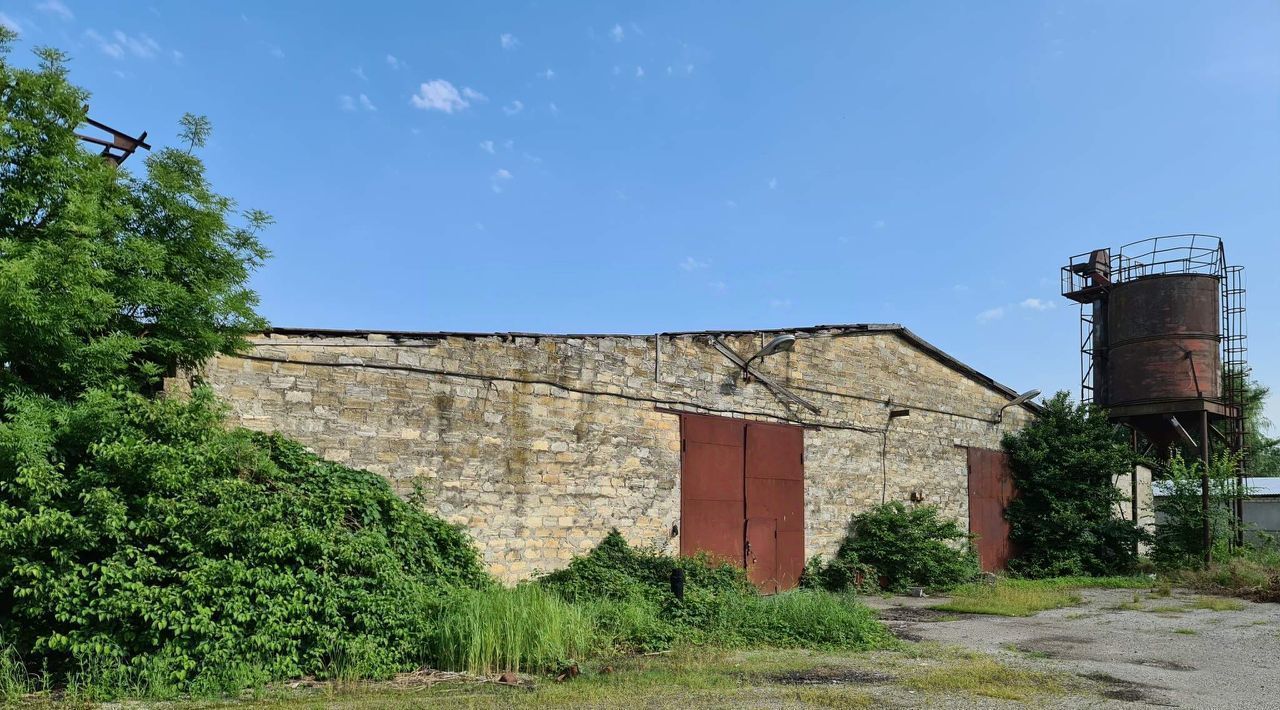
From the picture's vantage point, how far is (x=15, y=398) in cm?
706

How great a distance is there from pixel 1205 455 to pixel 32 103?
66.2 ft

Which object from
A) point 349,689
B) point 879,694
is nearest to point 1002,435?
point 879,694

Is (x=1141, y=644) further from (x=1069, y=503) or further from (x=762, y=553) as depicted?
(x=1069, y=503)

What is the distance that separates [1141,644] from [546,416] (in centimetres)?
725

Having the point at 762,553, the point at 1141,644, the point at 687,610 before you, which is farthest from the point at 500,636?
the point at 1141,644

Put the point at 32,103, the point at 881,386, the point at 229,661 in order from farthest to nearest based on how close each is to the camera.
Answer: the point at 881,386 → the point at 32,103 → the point at 229,661

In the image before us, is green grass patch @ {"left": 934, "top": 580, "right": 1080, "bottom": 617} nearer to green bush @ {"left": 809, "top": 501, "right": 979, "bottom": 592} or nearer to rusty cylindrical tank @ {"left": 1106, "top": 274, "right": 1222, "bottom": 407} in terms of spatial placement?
green bush @ {"left": 809, "top": 501, "right": 979, "bottom": 592}

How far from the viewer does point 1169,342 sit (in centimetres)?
1900

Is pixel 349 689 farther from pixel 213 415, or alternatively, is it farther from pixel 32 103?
pixel 32 103

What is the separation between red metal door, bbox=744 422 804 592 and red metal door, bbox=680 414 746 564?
24 cm

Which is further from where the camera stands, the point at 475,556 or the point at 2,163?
the point at 475,556

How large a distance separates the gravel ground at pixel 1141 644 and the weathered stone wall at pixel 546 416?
315cm

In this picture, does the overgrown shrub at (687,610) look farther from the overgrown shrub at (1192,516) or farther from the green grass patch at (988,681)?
the overgrown shrub at (1192,516)

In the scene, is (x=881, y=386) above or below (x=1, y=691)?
above
